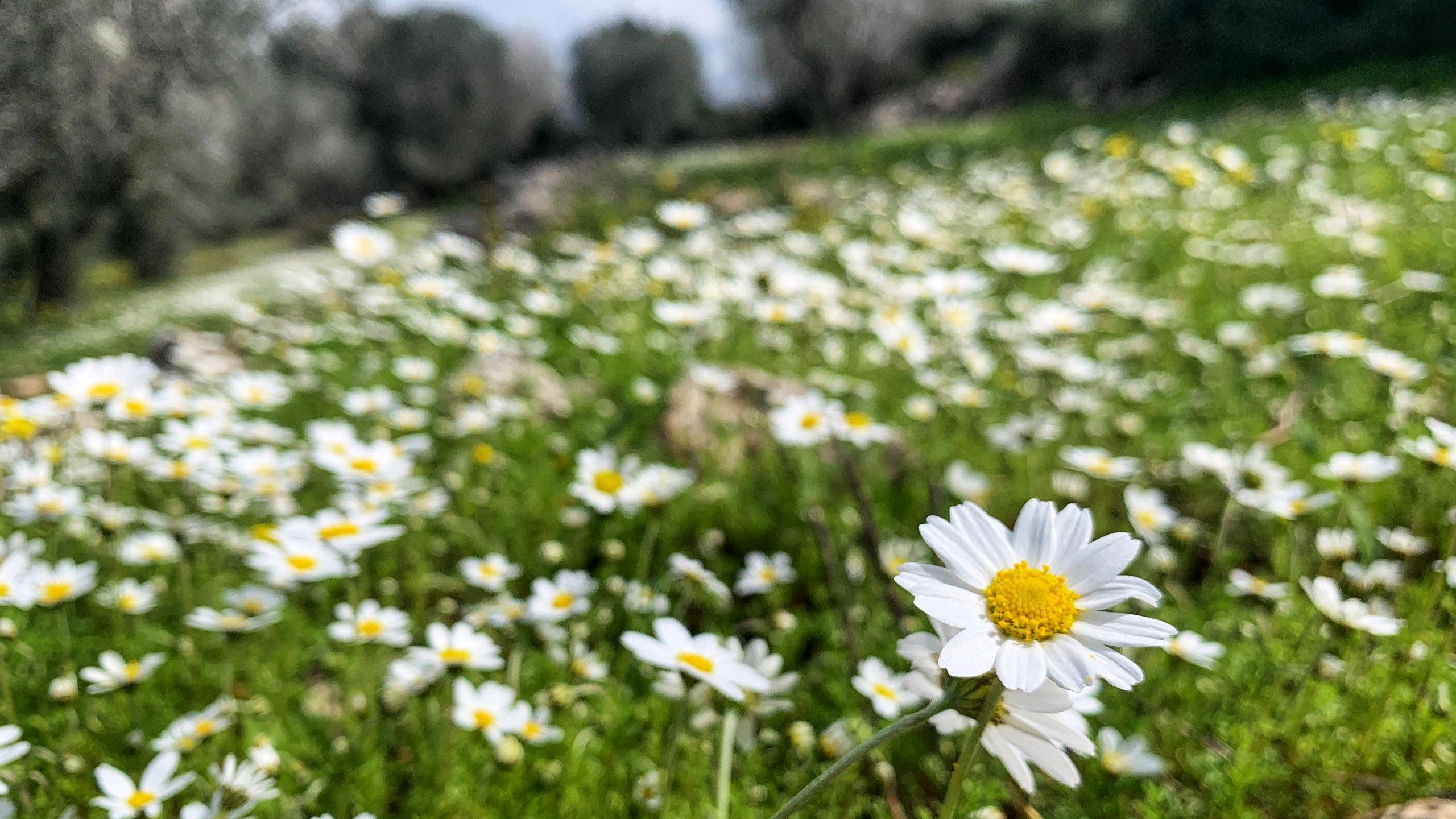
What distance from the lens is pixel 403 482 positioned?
5.91 ft

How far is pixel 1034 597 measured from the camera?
729mm

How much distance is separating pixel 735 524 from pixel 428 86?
24.3 m

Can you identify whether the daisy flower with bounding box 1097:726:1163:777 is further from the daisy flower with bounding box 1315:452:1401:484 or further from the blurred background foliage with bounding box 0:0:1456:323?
the blurred background foliage with bounding box 0:0:1456:323

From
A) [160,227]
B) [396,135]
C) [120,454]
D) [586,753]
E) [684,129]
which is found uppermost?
[120,454]

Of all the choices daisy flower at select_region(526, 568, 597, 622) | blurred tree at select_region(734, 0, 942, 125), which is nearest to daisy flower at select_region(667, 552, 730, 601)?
daisy flower at select_region(526, 568, 597, 622)

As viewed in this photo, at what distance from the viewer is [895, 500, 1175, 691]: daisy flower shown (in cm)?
66

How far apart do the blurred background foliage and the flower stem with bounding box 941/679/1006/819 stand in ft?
12.9

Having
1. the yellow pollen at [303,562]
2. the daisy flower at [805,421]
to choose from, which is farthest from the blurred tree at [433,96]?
the yellow pollen at [303,562]

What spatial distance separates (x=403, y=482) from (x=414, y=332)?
203 centimetres

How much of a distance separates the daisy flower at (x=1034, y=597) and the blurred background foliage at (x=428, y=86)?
383 centimetres

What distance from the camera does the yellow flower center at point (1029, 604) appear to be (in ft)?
2.35

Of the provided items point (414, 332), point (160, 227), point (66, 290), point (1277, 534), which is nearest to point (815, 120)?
point (160, 227)

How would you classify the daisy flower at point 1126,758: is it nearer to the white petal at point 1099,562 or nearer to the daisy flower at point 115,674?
the white petal at point 1099,562

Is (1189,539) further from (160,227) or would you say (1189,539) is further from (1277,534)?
(160,227)
